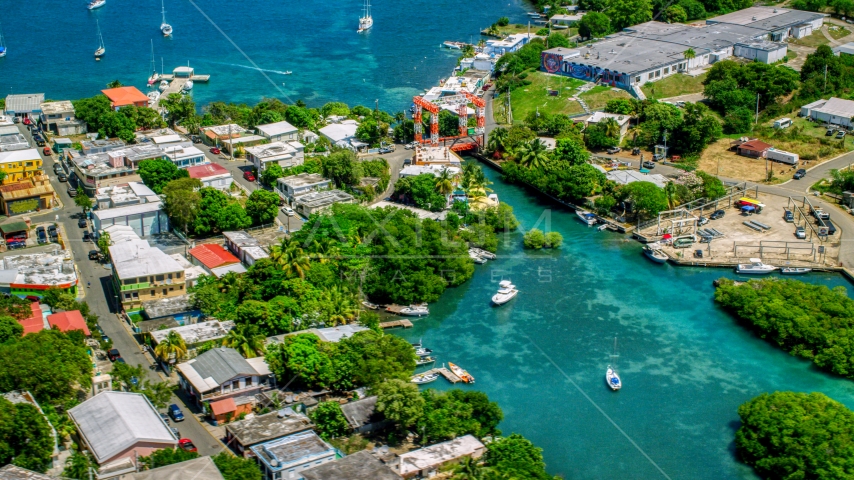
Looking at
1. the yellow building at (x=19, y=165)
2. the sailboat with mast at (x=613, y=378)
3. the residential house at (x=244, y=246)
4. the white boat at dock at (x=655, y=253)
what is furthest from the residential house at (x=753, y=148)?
the yellow building at (x=19, y=165)

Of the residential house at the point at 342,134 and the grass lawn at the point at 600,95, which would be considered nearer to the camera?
the residential house at the point at 342,134

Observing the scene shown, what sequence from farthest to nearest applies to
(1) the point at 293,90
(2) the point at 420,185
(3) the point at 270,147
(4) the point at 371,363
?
(1) the point at 293,90
(3) the point at 270,147
(2) the point at 420,185
(4) the point at 371,363

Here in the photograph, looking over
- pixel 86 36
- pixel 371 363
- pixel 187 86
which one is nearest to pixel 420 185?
pixel 371 363

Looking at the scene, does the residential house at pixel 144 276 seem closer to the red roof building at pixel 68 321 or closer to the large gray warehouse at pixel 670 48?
the red roof building at pixel 68 321

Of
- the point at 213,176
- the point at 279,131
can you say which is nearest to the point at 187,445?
the point at 213,176

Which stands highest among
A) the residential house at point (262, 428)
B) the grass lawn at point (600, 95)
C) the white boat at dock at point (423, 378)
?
the grass lawn at point (600, 95)

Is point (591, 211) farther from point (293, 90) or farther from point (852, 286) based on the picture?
point (293, 90)

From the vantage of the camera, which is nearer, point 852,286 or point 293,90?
point 852,286
